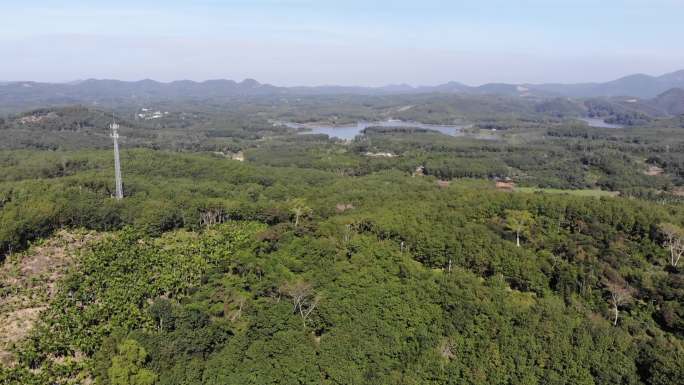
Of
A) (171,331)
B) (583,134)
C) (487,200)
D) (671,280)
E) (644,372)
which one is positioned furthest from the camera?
(583,134)

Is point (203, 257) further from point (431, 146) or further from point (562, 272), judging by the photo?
point (431, 146)

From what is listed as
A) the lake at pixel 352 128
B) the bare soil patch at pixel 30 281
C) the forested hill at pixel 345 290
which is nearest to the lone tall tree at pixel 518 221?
the forested hill at pixel 345 290

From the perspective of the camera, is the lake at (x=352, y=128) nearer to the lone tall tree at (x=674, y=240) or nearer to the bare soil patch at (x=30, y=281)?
the bare soil patch at (x=30, y=281)

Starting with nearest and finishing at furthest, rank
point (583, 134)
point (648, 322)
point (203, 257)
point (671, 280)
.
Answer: point (648, 322), point (671, 280), point (203, 257), point (583, 134)

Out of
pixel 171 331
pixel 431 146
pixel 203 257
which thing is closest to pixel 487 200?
pixel 203 257

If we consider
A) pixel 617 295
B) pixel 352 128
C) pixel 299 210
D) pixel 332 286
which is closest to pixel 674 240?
pixel 617 295

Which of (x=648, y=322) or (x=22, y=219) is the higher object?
(x=22, y=219)
